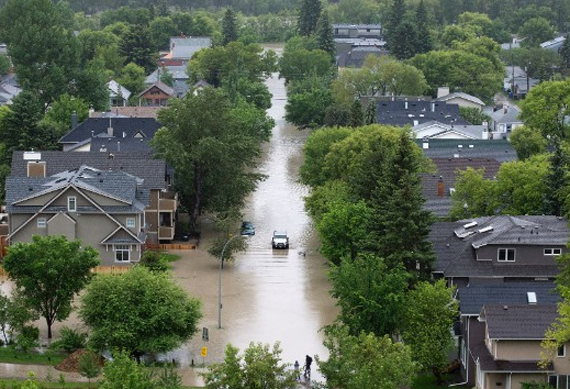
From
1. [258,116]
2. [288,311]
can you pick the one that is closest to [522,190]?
[288,311]

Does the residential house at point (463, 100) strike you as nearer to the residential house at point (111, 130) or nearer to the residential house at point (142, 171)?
the residential house at point (111, 130)

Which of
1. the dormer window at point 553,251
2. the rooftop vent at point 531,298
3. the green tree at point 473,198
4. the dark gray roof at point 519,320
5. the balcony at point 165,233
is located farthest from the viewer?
the balcony at point 165,233

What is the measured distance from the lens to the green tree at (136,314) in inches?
1917

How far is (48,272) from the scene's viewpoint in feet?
171

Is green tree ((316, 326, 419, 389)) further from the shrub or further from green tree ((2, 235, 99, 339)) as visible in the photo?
green tree ((2, 235, 99, 339))

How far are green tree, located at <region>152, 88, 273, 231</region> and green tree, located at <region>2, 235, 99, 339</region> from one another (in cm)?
1914

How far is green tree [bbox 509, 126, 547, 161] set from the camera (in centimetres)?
8288

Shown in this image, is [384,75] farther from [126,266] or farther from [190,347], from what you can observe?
[190,347]

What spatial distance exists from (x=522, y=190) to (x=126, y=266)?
18493 millimetres

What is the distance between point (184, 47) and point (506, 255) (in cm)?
9874

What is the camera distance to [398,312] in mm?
50000

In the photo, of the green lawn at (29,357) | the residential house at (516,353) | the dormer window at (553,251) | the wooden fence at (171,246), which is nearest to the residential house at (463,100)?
the wooden fence at (171,246)

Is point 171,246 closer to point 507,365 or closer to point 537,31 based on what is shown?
point 507,365

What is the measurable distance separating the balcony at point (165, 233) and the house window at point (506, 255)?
2056 centimetres
